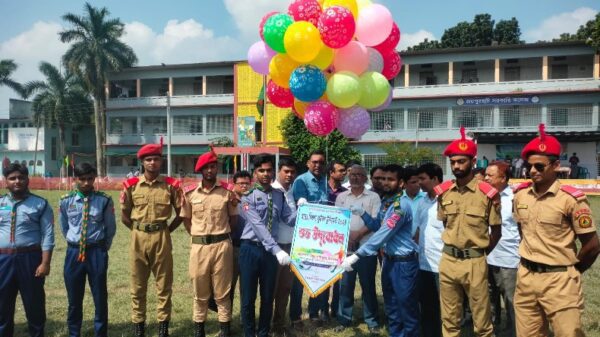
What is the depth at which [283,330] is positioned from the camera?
5387 mm

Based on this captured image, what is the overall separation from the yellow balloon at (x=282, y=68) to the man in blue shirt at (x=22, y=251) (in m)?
2.97

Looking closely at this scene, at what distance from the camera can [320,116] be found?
5.59m

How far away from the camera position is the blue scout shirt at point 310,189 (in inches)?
234

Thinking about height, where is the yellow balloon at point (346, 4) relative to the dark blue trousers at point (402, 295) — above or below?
above

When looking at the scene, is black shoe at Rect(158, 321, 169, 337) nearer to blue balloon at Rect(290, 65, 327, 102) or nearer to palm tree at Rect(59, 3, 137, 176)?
blue balloon at Rect(290, 65, 327, 102)

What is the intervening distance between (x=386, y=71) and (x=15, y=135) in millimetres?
46864

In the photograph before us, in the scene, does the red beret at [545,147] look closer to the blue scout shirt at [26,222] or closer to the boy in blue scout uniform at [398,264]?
the boy in blue scout uniform at [398,264]

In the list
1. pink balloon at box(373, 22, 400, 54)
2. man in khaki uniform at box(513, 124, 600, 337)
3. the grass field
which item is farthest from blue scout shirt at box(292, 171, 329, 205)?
man in khaki uniform at box(513, 124, 600, 337)

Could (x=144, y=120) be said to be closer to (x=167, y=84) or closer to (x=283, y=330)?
(x=167, y=84)

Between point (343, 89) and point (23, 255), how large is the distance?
12.5ft

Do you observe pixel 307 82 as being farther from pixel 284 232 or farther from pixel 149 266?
pixel 149 266

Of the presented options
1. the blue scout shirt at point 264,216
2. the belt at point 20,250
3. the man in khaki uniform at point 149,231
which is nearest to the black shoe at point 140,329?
the man in khaki uniform at point 149,231

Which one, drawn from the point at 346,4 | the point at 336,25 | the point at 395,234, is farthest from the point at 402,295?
the point at 346,4

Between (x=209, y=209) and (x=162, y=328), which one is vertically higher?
(x=209, y=209)
